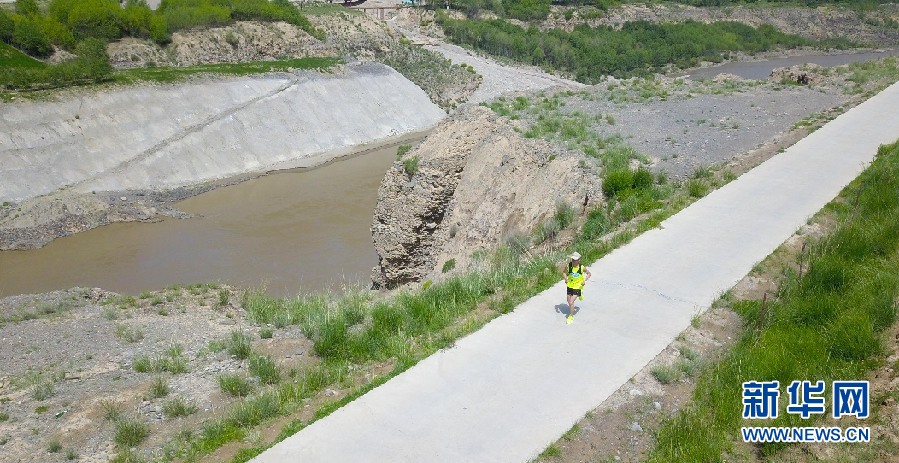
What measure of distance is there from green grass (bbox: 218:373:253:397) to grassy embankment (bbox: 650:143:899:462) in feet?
16.9

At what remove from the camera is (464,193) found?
728 inches

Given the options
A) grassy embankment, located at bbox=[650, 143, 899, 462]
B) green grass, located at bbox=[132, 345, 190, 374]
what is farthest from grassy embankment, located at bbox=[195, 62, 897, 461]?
grassy embankment, located at bbox=[650, 143, 899, 462]

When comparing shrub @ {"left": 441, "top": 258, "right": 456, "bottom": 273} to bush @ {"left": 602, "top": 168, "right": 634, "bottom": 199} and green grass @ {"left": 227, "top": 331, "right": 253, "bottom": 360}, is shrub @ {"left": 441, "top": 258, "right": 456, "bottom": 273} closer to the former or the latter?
bush @ {"left": 602, "top": 168, "right": 634, "bottom": 199}

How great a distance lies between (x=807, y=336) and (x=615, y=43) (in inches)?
3517

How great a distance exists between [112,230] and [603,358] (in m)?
29.0

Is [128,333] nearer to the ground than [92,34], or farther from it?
nearer to the ground

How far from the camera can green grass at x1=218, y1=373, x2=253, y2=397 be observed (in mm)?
8773

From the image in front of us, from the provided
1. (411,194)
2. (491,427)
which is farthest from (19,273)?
(491,427)

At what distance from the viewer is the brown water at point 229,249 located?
25719 millimetres

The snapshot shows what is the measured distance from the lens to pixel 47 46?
1935 inches

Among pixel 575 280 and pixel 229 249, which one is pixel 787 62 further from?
pixel 575 280

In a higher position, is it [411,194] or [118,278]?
[411,194]

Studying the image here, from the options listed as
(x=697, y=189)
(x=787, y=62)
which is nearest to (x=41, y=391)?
(x=697, y=189)

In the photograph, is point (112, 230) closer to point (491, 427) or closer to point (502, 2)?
point (491, 427)
